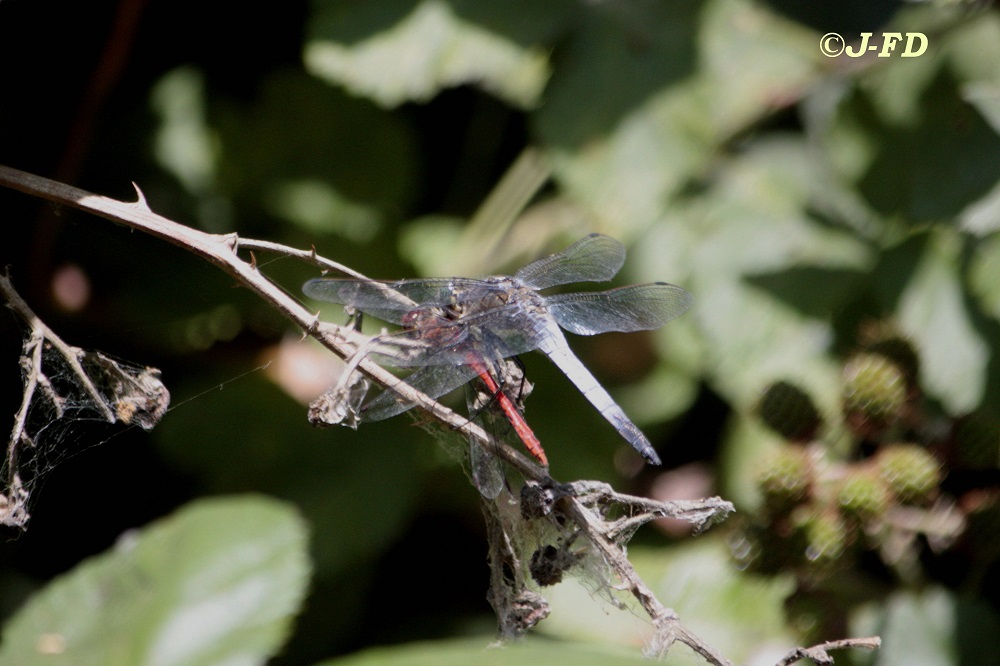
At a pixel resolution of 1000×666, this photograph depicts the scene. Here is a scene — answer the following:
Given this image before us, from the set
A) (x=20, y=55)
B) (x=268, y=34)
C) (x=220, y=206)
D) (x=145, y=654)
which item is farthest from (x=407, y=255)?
(x=145, y=654)

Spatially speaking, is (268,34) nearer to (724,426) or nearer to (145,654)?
(724,426)

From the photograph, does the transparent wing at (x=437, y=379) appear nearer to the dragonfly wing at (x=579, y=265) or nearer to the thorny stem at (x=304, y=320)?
the thorny stem at (x=304, y=320)

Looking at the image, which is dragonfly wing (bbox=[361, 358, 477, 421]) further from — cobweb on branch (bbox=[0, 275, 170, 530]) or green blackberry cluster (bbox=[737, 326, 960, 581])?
green blackberry cluster (bbox=[737, 326, 960, 581])

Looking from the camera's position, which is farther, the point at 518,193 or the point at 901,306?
the point at 518,193

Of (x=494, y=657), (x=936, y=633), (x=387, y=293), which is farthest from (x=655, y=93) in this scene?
(x=494, y=657)

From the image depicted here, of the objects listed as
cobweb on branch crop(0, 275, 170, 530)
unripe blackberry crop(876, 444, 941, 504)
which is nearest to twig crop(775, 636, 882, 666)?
cobweb on branch crop(0, 275, 170, 530)

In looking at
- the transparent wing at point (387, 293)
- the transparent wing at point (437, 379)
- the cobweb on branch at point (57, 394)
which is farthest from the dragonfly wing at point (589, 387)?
the cobweb on branch at point (57, 394)

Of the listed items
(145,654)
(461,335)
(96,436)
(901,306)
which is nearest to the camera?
(145,654)
